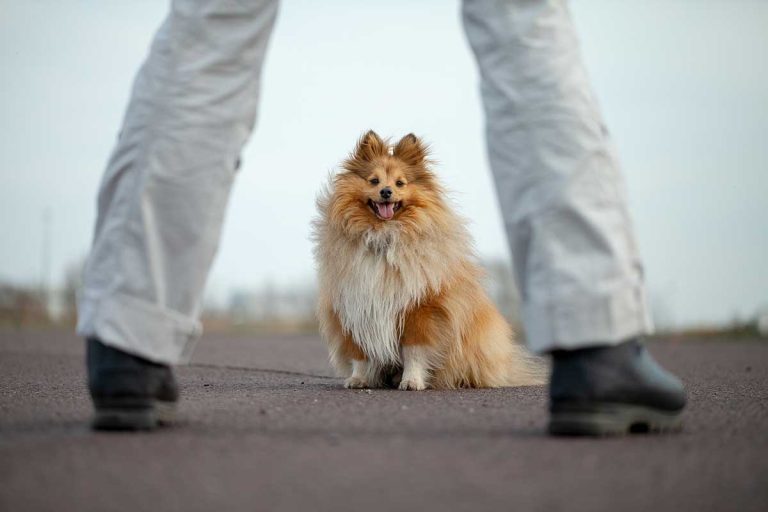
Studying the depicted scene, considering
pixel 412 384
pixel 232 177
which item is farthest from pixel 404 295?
pixel 232 177

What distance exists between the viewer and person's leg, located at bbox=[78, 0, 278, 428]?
2.80m

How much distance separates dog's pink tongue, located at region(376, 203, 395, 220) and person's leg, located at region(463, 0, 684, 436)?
10.0 feet

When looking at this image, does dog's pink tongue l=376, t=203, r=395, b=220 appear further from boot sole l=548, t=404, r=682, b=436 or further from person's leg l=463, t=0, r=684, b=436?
boot sole l=548, t=404, r=682, b=436

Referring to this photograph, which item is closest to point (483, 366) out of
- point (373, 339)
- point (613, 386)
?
point (373, 339)

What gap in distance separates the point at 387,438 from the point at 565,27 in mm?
1392

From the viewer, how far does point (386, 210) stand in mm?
5980

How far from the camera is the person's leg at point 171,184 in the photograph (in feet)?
9.20

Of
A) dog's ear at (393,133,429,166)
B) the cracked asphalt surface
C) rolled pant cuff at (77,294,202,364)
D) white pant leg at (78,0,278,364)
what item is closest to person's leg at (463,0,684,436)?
the cracked asphalt surface

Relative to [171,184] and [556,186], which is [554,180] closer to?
[556,186]

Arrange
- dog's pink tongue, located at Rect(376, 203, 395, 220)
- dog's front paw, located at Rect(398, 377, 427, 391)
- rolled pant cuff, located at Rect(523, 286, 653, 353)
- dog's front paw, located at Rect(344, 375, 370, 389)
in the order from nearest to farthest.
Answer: rolled pant cuff, located at Rect(523, 286, 653, 353) → dog's front paw, located at Rect(398, 377, 427, 391) → dog's front paw, located at Rect(344, 375, 370, 389) → dog's pink tongue, located at Rect(376, 203, 395, 220)

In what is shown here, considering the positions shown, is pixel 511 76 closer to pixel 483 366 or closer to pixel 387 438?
pixel 387 438

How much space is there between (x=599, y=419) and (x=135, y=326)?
143 cm

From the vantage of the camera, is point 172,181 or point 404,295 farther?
point 404,295

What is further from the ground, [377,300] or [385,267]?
[385,267]
